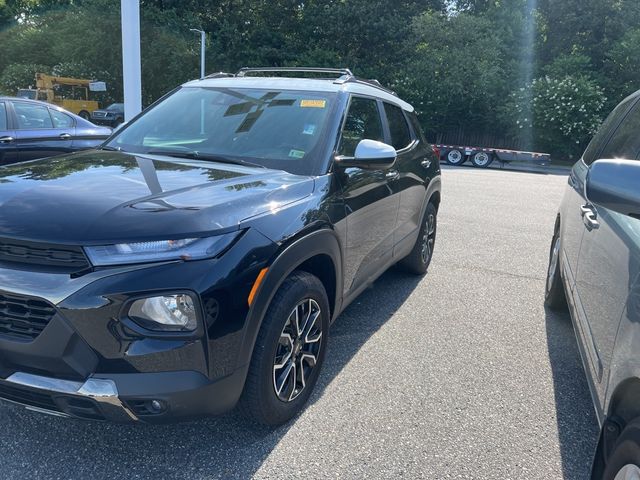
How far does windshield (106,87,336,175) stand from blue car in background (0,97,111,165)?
4.43 metres

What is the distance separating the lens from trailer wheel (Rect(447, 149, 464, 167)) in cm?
2248

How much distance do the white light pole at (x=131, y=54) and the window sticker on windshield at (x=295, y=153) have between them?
26.8 feet

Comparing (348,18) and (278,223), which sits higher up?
(348,18)

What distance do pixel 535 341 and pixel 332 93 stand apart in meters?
2.39

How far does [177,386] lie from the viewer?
2.08m

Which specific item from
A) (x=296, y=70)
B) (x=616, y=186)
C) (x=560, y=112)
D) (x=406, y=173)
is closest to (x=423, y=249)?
(x=406, y=173)

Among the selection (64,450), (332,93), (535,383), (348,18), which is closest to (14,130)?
(332,93)

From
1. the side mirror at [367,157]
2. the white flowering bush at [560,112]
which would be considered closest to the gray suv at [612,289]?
the side mirror at [367,157]

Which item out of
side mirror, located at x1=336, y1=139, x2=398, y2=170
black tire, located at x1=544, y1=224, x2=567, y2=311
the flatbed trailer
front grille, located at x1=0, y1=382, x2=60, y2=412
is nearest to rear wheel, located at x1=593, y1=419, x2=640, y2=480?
side mirror, located at x1=336, y1=139, x2=398, y2=170

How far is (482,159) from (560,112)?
6.23 metres

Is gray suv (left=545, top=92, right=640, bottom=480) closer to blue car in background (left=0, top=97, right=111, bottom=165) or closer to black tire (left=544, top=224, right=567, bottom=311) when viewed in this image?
black tire (left=544, top=224, right=567, bottom=311)

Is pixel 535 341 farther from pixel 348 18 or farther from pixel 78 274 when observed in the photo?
pixel 348 18

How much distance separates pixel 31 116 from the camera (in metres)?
7.59

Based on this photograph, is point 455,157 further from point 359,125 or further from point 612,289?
point 612,289
